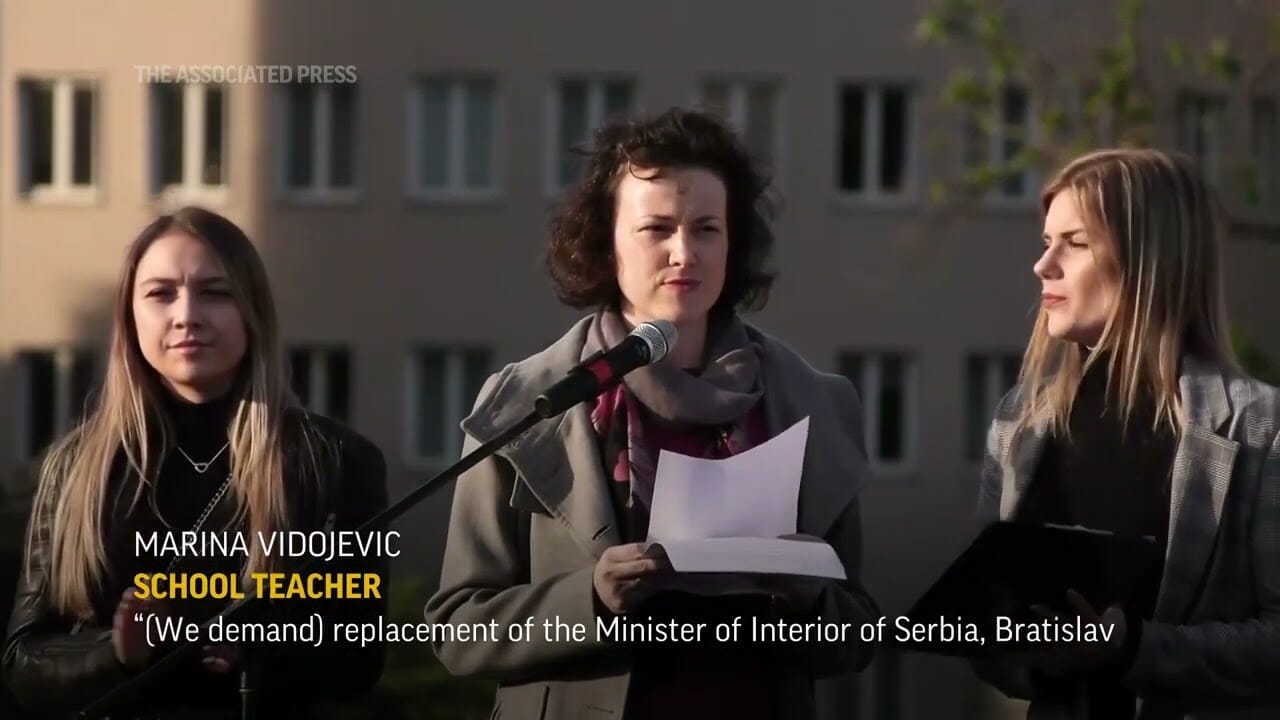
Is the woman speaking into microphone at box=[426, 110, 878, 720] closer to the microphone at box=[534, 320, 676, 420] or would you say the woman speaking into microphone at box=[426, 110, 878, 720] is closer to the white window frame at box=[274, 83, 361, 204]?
the microphone at box=[534, 320, 676, 420]

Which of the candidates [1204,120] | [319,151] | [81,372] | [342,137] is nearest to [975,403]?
[1204,120]

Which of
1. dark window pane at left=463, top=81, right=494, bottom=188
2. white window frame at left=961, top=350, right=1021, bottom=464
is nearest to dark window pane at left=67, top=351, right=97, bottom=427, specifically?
dark window pane at left=463, top=81, right=494, bottom=188

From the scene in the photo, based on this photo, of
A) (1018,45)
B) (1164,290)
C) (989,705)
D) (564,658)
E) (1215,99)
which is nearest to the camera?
(564,658)

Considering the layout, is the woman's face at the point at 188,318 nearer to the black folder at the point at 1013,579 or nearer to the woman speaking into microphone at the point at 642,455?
the woman speaking into microphone at the point at 642,455

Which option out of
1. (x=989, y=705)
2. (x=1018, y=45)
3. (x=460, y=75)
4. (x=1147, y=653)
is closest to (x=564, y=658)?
(x=1147, y=653)

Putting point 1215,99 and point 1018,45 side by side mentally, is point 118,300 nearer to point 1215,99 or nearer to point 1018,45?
point 1018,45

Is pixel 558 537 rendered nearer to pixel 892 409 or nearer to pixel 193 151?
pixel 193 151

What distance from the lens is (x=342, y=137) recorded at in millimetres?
25875

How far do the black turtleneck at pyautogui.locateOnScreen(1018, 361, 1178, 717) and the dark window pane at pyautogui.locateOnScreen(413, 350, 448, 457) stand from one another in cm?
2180

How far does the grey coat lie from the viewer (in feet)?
13.1

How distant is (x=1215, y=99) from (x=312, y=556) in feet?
74.1

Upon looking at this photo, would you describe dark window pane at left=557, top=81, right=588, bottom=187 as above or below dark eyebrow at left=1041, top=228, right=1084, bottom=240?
above

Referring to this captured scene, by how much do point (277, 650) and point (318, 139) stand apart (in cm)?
2214

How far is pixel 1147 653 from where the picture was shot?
13.1 feet
